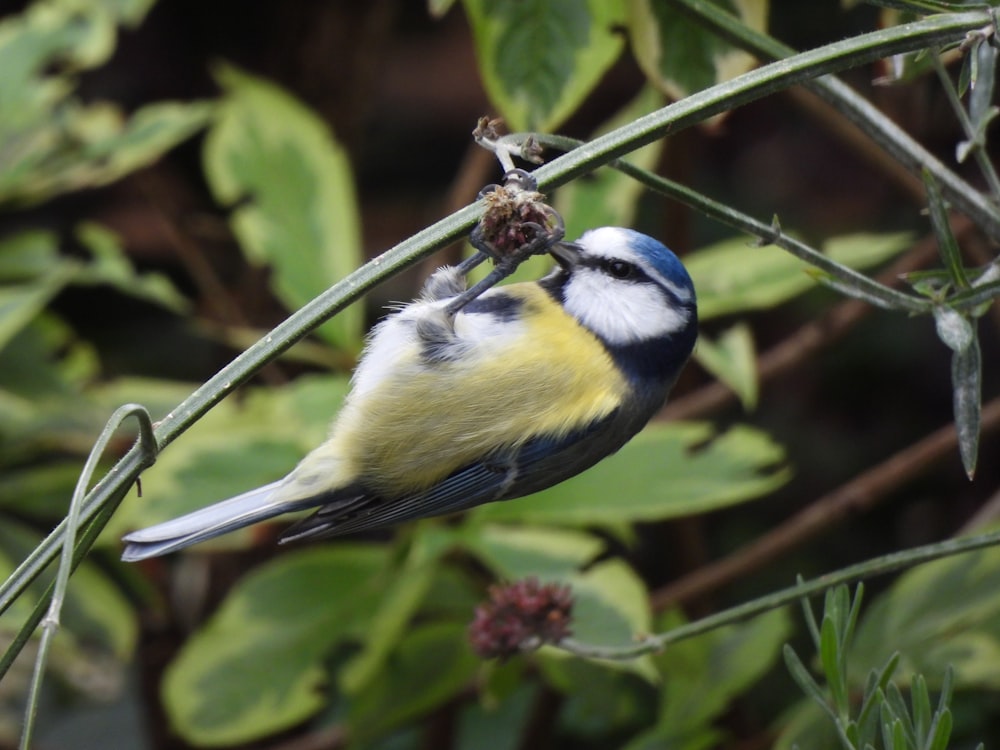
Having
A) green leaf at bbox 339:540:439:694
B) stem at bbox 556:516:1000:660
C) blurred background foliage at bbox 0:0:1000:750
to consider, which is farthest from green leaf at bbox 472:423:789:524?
stem at bbox 556:516:1000:660

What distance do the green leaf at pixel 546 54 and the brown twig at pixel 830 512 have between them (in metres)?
0.82

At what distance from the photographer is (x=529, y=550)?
5.32 feet

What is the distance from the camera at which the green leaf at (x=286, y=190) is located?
5.96 feet

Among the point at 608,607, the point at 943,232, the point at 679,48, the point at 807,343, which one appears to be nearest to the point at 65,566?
the point at 943,232

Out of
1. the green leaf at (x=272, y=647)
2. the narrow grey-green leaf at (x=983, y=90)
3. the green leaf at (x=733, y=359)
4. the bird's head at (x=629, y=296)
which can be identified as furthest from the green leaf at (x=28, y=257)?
the narrow grey-green leaf at (x=983, y=90)

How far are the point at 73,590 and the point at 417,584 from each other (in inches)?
23.2

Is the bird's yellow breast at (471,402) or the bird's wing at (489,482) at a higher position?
the bird's yellow breast at (471,402)

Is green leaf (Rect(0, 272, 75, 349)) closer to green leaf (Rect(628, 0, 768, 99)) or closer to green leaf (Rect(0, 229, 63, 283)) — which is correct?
green leaf (Rect(0, 229, 63, 283))

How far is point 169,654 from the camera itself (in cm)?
213

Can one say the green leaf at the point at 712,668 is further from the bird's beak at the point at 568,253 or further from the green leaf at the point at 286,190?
the green leaf at the point at 286,190

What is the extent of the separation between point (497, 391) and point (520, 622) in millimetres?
296

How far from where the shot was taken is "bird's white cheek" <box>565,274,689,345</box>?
55.4 inches

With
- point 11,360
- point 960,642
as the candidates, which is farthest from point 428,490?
point 11,360

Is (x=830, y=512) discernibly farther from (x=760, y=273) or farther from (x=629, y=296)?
(x=629, y=296)
